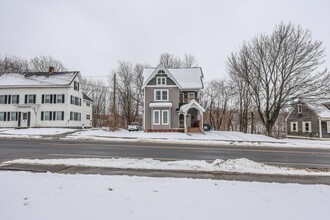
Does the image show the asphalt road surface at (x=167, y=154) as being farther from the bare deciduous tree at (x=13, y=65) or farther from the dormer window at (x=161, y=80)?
the bare deciduous tree at (x=13, y=65)

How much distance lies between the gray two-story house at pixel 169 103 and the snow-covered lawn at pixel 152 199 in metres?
22.0

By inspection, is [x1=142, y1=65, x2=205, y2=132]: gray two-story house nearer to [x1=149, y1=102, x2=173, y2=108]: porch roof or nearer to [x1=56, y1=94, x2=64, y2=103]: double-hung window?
[x1=149, y1=102, x2=173, y2=108]: porch roof

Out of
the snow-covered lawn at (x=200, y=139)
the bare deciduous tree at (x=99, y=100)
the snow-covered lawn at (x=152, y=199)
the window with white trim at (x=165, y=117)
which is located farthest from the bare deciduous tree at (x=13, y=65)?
the snow-covered lawn at (x=152, y=199)

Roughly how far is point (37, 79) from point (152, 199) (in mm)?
35514

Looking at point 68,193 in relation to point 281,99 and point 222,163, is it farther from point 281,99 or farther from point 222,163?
point 281,99

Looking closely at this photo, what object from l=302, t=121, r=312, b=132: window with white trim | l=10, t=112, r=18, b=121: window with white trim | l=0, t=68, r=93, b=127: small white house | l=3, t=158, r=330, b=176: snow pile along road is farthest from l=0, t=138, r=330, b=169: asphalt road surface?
l=302, t=121, r=312, b=132: window with white trim

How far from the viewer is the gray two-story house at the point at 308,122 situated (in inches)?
1239

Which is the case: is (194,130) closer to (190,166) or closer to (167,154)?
(167,154)

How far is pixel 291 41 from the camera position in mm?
25359

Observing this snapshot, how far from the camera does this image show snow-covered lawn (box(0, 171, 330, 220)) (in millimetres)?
3861

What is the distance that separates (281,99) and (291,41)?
7.14 metres

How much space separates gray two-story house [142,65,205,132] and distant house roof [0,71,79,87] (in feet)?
43.2

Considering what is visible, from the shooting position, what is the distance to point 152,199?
15.0 feet

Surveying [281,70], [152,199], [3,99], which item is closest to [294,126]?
[281,70]
